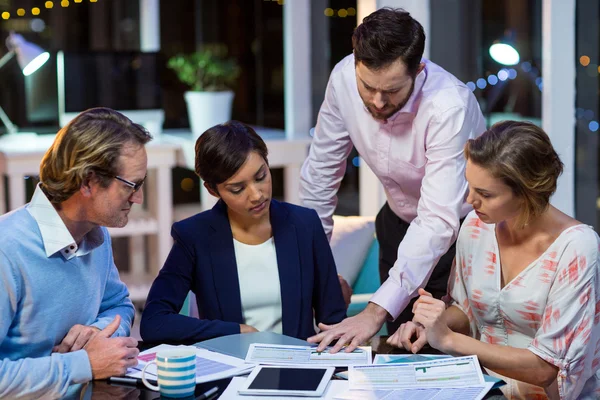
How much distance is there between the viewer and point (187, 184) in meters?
6.39

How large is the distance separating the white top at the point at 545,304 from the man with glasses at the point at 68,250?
902mm

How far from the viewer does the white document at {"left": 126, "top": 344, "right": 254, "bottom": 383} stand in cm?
200

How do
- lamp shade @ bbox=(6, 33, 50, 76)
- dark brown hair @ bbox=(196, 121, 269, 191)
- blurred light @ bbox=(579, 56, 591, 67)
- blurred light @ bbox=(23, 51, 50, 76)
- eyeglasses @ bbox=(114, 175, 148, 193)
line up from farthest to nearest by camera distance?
lamp shade @ bbox=(6, 33, 50, 76) < blurred light @ bbox=(23, 51, 50, 76) < blurred light @ bbox=(579, 56, 591, 67) < dark brown hair @ bbox=(196, 121, 269, 191) < eyeglasses @ bbox=(114, 175, 148, 193)

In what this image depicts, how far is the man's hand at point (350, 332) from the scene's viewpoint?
2.19 metres

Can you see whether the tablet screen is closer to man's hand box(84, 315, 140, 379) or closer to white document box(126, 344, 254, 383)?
white document box(126, 344, 254, 383)

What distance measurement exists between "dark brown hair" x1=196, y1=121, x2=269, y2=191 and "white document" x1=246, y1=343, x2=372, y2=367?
52 cm

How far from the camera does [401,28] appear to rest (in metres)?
2.45

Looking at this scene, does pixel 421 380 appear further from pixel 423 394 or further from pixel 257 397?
pixel 257 397

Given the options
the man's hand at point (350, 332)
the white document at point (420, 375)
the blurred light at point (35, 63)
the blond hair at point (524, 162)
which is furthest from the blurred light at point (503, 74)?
the blurred light at point (35, 63)

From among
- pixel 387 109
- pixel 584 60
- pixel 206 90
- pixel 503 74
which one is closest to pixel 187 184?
pixel 206 90

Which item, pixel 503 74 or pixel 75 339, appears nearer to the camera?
pixel 75 339

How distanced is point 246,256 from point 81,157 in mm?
680

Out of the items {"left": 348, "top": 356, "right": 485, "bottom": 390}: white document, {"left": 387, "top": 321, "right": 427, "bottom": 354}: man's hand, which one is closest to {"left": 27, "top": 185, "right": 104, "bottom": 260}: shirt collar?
{"left": 348, "top": 356, "right": 485, "bottom": 390}: white document

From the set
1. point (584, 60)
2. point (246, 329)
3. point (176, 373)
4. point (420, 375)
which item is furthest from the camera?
point (584, 60)
